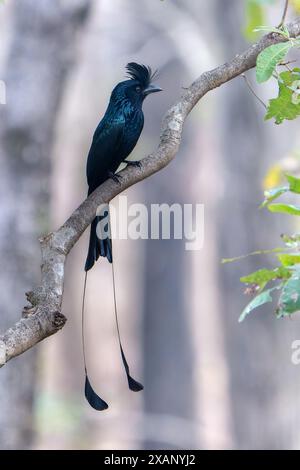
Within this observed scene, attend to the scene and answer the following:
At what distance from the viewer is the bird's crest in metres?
3.36

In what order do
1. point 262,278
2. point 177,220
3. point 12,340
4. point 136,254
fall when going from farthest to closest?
point 136,254
point 177,220
point 262,278
point 12,340

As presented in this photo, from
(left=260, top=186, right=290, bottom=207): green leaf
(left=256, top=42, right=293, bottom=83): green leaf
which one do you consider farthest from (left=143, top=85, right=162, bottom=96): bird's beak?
(left=260, top=186, right=290, bottom=207): green leaf

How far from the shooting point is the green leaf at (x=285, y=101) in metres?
2.44

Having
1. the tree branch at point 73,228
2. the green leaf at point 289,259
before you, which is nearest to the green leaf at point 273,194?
the green leaf at point 289,259

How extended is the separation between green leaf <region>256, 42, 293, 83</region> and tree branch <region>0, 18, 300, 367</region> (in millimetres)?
351

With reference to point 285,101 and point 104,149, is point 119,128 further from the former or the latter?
point 285,101

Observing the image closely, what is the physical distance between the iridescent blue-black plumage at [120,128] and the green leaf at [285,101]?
910 mm

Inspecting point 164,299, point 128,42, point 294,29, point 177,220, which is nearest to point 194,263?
point 164,299

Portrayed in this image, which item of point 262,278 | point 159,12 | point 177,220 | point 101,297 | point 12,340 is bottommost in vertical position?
point 12,340

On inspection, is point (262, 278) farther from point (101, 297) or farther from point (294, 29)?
point (101, 297)

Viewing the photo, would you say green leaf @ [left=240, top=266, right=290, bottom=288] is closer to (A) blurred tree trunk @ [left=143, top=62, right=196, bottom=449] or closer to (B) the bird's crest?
(B) the bird's crest

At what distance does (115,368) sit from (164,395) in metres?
2.99

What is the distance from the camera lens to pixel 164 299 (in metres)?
13.6

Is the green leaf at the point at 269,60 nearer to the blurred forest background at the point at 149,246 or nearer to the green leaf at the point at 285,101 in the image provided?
the green leaf at the point at 285,101
